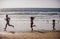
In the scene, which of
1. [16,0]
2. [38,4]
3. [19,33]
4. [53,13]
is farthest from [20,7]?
[53,13]

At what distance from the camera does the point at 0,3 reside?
1318 mm

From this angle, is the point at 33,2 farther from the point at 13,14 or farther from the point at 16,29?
the point at 16,29

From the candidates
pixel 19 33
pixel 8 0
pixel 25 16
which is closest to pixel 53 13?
pixel 25 16

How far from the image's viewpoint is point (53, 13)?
1.30 meters

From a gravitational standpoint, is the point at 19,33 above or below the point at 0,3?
below

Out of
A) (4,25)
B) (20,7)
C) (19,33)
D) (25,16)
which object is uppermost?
(20,7)

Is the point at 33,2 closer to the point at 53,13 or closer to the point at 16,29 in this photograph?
the point at 53,13

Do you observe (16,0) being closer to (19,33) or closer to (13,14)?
(13,14)

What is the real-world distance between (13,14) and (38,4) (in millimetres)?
370

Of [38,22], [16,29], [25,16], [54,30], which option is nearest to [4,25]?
[16,29]

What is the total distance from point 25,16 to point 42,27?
27cm

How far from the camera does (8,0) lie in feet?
4.33

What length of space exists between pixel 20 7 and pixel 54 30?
0.56m

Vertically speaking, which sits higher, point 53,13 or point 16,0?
point 16,0
